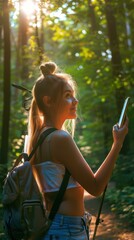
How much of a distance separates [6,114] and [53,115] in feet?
27.8

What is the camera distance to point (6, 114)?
35.5 ft

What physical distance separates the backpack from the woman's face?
0.42 m

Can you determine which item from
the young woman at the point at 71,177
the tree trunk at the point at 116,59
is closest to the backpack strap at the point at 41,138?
the young woman at the point at 71,177

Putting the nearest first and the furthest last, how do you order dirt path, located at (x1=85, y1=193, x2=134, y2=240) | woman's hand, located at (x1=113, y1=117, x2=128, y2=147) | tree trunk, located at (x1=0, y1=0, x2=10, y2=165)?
1. woman's hand, located at (x1=113, y1=117, x2=128, y2=147)
2. dirt path, located at (x1=85, y1=193, x2=134, y2=240)
3. tree trunk, located at (x1=0, y1=0, x2=10, y2=165)

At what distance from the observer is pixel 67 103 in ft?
8.14

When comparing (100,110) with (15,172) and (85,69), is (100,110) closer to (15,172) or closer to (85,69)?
(85,69)

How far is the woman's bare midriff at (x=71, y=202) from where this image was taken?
89.2 inches

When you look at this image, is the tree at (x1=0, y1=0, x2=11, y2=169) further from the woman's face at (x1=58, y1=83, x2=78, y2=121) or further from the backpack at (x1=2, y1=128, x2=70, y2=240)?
the backpack at (x1=2, y1=128, x2=70, y2=240)

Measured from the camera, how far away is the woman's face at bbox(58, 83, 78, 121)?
2.48m

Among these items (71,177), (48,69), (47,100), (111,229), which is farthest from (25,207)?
(111,229)

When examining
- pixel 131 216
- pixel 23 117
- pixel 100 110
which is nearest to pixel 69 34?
pixel 100 110

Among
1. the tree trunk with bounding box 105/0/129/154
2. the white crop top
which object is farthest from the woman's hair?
the tree trunk with bounding box 105/0/129/154

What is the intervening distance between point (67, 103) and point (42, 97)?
6.0 inches

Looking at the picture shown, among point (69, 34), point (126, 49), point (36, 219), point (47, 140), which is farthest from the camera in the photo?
point (69, 34)
